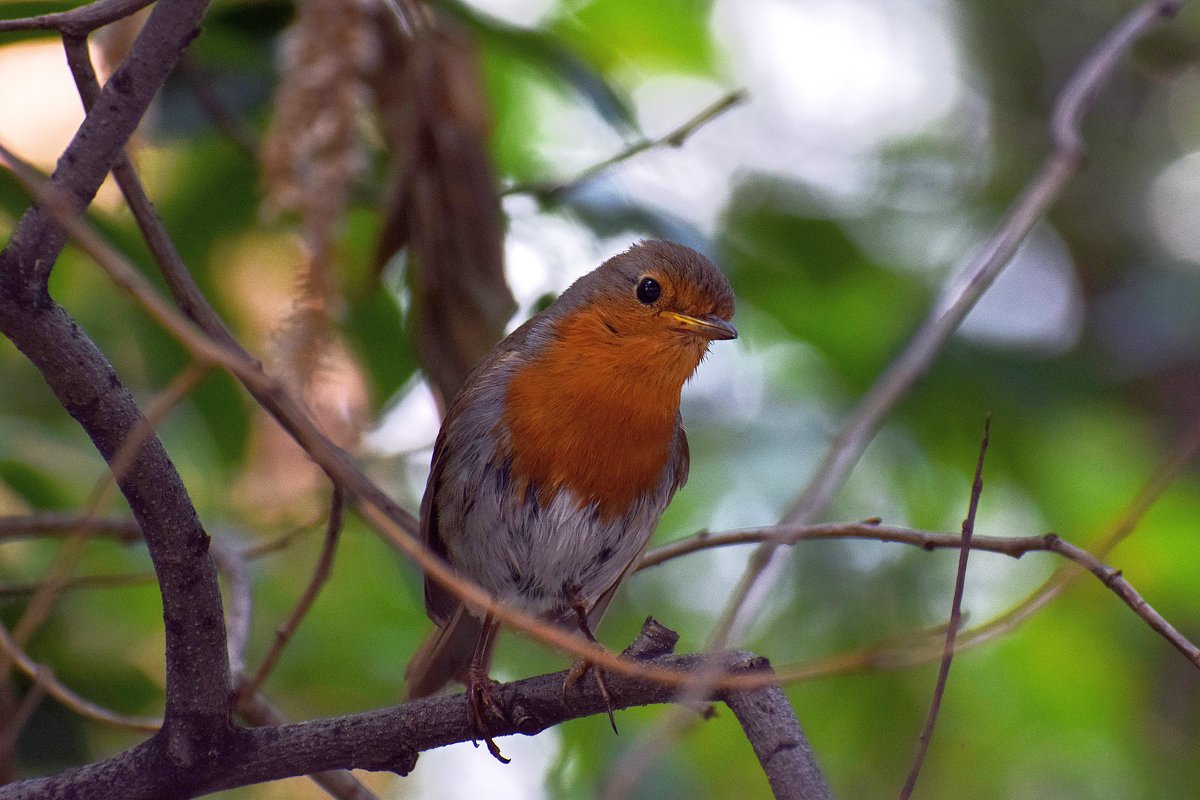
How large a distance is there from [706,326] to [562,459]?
59 centimetres

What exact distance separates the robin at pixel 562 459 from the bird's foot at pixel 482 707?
0.29 metres

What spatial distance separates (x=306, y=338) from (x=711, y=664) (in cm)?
155

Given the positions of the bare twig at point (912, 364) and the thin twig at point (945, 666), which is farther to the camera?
the thin twig at point (945, 666)

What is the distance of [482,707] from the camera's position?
2617 millimetres

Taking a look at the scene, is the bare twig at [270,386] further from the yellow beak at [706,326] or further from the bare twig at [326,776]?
the yellow beak at [706,326]

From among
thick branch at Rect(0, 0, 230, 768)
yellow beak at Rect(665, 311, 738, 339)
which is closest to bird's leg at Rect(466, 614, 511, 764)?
thick branch at Rect(0, 0, 230, 768)

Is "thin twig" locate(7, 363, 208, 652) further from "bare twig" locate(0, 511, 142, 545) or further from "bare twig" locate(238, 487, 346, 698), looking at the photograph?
"bare twig" locate(0, 511, 142, 545)

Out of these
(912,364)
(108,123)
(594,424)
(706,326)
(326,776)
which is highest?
(706,326)

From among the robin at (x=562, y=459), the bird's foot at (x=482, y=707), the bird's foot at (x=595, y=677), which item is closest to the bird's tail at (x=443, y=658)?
the robin at (x=562, y=459)

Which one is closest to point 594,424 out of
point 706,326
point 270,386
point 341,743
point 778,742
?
point 706,326

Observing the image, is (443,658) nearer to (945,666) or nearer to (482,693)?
(482,693)

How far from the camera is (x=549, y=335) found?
3635 mm

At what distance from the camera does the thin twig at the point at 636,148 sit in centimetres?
335

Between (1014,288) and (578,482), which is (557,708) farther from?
(1014,288)
